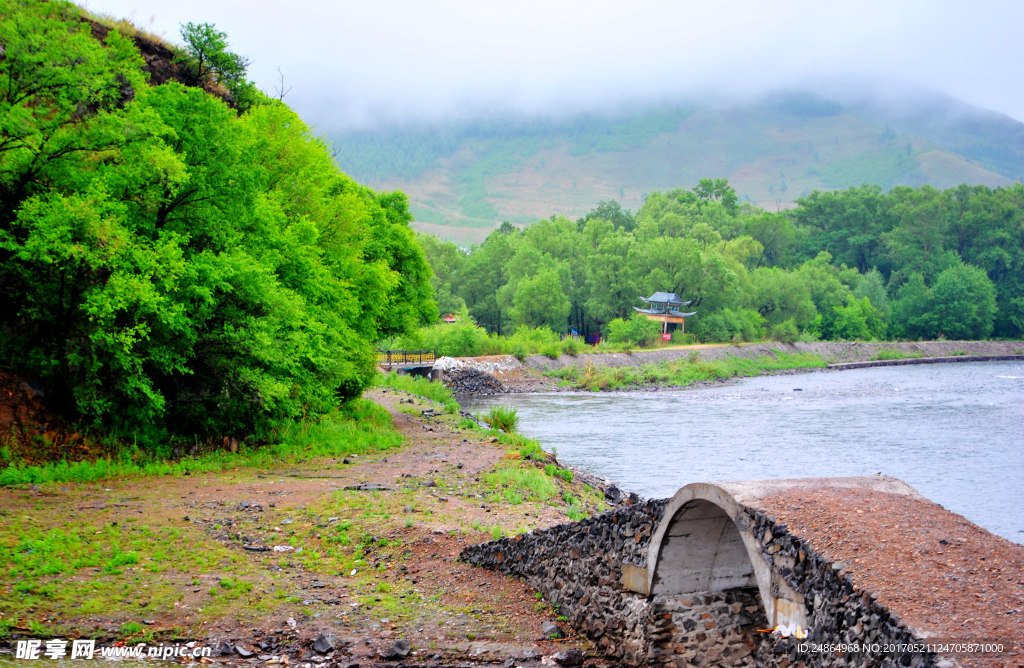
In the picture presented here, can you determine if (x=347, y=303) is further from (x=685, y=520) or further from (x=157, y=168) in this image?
(x=685, y=520)

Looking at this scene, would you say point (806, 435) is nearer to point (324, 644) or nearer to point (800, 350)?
point (324, 644)

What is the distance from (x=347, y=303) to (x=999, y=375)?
72.7 metres

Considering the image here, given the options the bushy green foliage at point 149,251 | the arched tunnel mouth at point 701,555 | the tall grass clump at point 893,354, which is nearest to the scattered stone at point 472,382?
the bushy green foliage at point 149,251

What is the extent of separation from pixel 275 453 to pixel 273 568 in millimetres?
10551

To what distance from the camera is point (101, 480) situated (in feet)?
57.6

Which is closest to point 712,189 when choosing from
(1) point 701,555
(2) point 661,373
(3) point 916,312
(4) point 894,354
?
(3) point 916,312

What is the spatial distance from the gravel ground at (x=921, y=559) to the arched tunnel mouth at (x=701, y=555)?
1.11 meters

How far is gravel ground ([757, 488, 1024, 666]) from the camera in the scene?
7.00 meters

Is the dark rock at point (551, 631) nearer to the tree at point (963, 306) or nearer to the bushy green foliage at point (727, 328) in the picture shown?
the bushy green foliage at point (727, 328)

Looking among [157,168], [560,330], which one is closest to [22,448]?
[157,168]

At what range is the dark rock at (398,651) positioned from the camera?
10.2m

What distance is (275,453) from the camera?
2298cm

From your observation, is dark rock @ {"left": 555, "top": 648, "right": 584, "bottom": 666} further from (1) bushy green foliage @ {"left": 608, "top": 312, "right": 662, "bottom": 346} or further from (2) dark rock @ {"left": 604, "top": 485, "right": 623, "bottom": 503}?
(1) bushy green foliage @ {"left": 608, "top": 312, "right": 662, "bottom": 346}

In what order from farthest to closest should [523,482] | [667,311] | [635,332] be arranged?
[667,311]
[635,332]
[523,482]
